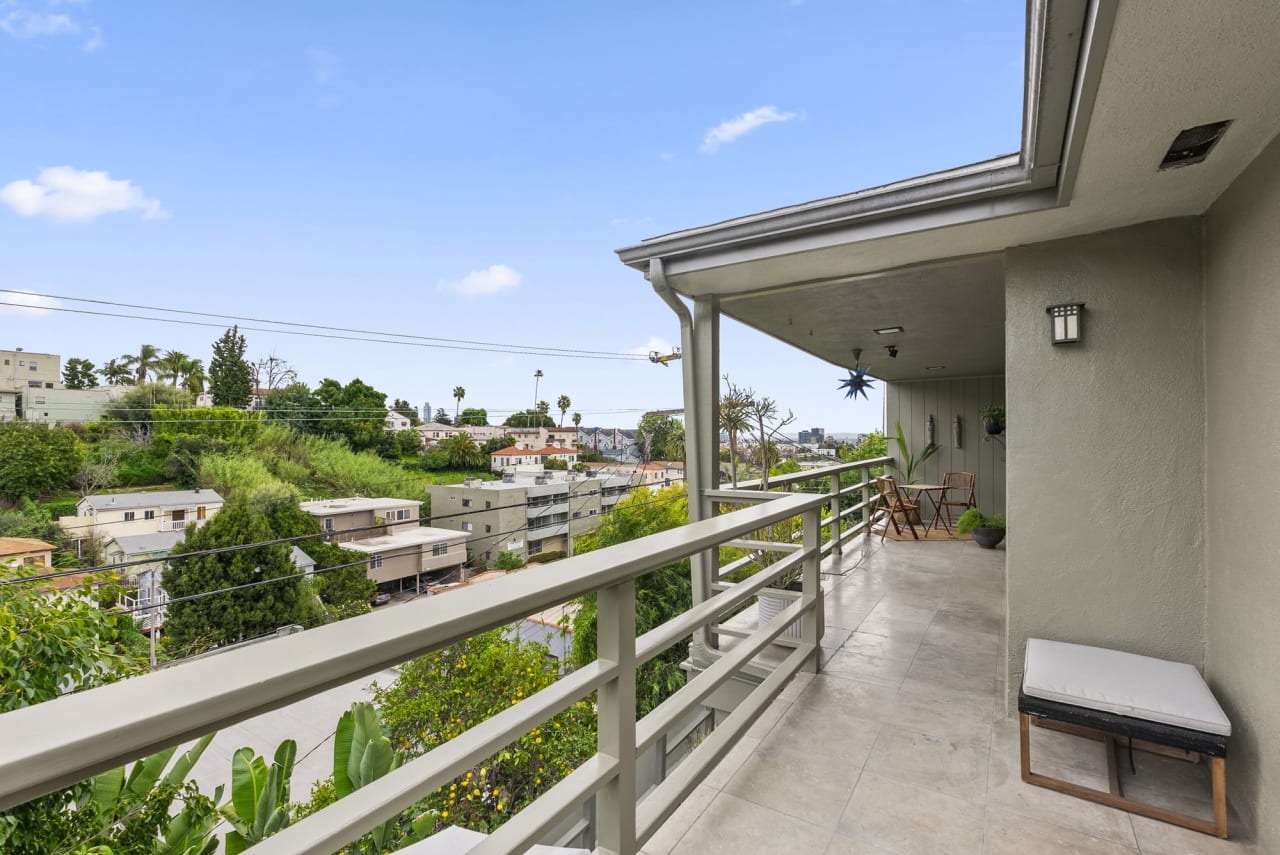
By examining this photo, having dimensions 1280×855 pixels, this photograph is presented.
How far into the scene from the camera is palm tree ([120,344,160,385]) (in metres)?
20.8

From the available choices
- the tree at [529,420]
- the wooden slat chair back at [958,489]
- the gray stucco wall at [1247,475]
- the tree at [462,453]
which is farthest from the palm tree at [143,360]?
the gray stucco wall at [1247,475]

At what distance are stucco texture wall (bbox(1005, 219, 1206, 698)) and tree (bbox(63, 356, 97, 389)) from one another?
22.2m

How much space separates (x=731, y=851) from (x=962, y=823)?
753 millimetres

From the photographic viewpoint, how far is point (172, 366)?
21.5 m

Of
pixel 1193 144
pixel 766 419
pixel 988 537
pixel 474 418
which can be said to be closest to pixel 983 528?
pixel 988 537

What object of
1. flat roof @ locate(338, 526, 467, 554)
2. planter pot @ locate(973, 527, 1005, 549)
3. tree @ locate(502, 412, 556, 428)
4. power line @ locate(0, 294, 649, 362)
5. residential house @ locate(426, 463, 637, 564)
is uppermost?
power line @ locate(0, 294, 649, 362)

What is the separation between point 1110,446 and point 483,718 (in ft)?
24.2

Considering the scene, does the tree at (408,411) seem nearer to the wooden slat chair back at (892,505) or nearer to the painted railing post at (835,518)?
the wooden slat chair back at (892,505)

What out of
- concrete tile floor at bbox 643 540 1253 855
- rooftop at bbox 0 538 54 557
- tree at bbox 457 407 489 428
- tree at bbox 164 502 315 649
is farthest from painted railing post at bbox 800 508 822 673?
tree at bbox 457 407 489 428

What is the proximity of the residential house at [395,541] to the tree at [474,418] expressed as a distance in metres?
3.85

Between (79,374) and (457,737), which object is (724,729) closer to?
(457,737)

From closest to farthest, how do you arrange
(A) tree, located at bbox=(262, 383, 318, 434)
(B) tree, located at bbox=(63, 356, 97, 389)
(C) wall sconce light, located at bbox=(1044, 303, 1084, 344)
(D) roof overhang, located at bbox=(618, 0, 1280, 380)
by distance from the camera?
(D) roof overhang, located at bbox=(618, 0, 1280, 380), (C) wall sconce light, located at bbox=(1044, 303, 1084, 344), (B) tree, located at bbox=(63, 356, 97, 389), (A) tree, located at bbox=(262, 383, 318, 434)

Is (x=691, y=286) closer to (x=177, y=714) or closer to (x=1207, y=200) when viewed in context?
(x=1207, y=200)

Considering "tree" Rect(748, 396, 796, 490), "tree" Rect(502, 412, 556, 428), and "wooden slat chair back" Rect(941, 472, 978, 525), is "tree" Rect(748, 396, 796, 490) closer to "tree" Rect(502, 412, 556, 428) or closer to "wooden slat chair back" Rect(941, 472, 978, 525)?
"wooden slat chair back" Rect(941, 472, 978, 525)
